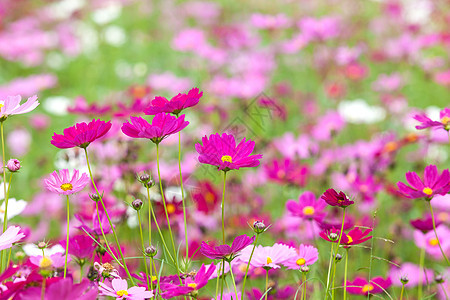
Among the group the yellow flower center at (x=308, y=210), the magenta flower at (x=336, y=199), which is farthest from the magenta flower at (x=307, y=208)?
the magenta flower at (x=336, y=199)

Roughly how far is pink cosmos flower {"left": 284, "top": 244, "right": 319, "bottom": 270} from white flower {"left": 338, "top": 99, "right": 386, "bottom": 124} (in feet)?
5.79

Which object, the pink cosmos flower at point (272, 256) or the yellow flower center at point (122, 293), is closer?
the yellow flower center at point (122, 293)

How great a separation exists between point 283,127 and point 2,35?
191cm

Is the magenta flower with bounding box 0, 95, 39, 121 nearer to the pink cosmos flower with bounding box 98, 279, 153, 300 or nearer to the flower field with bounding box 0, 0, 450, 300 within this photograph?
the flower field with bounding box 0, 0, 450, 300

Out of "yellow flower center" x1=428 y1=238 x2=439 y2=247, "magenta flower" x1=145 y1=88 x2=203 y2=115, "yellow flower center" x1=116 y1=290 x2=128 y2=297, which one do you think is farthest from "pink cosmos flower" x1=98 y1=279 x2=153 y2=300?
"yellow flower center" x1=428 y1=238 x2=439 y2=247

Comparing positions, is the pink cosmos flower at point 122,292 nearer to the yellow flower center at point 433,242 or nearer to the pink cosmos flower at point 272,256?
the pink cosmos flower at point 272,256

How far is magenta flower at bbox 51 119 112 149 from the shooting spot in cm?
73

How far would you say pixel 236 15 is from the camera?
14.8 feet

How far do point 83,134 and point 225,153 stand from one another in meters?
0.18

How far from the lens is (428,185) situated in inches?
32.4

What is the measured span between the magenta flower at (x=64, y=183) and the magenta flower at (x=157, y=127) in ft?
0.28

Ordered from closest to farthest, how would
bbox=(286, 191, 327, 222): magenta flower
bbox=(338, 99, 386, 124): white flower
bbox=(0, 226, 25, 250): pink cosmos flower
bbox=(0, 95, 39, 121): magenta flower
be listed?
1. bbox=(0, 226, 25, 250): pink cosmos flower
2. bbox=(0, 95, 39, 121): magenta flower
3. bbox=(286, 191, 327, 222): magenta flower
4. bbox=(338, 99, 386, 124): white flower

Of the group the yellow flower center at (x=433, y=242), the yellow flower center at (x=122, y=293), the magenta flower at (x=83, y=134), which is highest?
the magenta flower at (x=83, y=134)

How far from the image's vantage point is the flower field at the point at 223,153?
76cm
